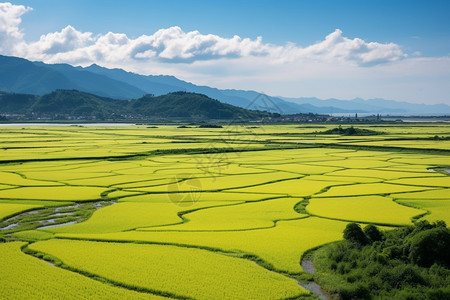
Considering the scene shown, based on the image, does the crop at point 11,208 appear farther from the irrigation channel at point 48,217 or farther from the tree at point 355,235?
the tree at point 355,235

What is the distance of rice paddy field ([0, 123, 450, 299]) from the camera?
11.2 metres

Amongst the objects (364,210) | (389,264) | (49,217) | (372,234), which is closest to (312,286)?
(389,264)

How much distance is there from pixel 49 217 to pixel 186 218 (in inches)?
224

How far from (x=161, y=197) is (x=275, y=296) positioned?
1290 cm

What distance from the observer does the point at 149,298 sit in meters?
10.2

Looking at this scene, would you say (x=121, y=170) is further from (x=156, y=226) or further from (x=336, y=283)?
(x=336, y=283)

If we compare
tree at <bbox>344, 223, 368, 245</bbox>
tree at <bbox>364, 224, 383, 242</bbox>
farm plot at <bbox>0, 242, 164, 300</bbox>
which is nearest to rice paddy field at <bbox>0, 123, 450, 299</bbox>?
farm plot at <bbox>0, 242, 164, 300</bbox>

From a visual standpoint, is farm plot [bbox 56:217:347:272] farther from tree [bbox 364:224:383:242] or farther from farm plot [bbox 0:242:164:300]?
farm plot [bbox 0:242:164:300]

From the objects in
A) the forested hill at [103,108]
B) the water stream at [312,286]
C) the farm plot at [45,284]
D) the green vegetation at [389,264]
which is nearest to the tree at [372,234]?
the green vegetation at [389,264]

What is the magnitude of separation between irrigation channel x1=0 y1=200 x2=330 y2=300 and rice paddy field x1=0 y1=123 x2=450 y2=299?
6cm

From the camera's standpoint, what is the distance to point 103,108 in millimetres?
166125

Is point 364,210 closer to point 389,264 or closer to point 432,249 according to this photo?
point 432,249

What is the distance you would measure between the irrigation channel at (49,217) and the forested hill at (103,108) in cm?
12978

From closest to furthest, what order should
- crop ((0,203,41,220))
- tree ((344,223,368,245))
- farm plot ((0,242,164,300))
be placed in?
farm plot ((0,242,164,300)), tree ((344,223,368,245)), crop ((0,203,41,220))
